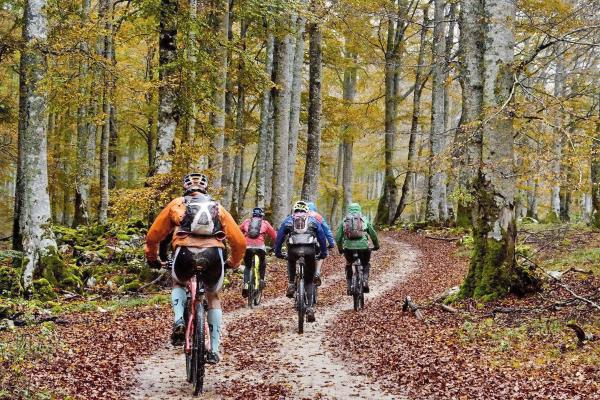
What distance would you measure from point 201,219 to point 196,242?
0.24 m

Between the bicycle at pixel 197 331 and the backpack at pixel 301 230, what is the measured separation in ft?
11.8

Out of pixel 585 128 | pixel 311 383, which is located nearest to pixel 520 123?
pixel 585 128

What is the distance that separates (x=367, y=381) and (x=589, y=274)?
699cm

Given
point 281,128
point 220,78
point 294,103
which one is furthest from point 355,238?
point 294,103

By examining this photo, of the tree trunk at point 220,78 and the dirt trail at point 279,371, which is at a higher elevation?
the tree trunk at point 220,78

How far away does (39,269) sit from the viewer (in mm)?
11328

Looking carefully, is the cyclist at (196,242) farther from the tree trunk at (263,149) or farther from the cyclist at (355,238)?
the tree trunk at (263,149)

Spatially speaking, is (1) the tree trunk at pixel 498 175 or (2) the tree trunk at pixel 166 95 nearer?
(1) the tree trunk at pixel 498 175

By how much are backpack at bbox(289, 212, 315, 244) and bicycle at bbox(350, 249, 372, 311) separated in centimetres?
199

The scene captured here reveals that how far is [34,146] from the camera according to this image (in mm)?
11180

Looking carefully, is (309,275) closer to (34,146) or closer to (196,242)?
(196,242)

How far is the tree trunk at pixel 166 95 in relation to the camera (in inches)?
494

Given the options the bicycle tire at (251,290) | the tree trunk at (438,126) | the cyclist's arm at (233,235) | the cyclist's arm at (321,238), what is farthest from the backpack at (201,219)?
the tree trunk at (438,126)

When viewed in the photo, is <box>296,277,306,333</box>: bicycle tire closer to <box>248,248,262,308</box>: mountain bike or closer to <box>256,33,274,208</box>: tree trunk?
<box>248,248,262,308</box>: mountain bike
